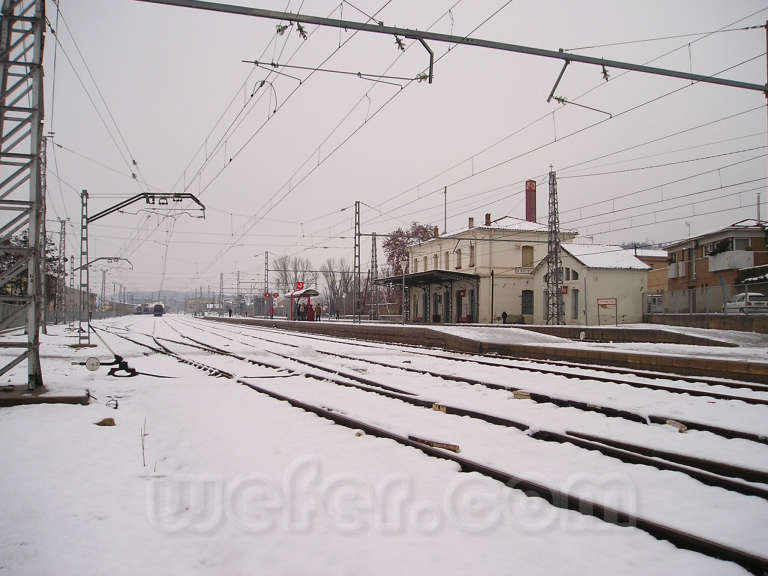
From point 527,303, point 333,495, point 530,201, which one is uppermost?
point 530,201

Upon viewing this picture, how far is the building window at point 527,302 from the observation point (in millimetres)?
48475

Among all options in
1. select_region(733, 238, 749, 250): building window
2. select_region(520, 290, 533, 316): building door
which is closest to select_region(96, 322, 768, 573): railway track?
select_region(733, 238, 749, 250): building window

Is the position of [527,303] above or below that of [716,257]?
below

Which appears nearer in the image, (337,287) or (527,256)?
(527,256)

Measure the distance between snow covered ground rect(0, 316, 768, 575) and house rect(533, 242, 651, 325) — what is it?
3251cm

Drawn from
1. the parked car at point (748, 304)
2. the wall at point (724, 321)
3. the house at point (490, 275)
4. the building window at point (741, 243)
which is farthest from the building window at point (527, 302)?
the parked car at point (748, 304)

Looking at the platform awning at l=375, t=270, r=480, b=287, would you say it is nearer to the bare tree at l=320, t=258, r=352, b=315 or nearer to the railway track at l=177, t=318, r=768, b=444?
the bare tree at l=320, t=258, r=352, b=315

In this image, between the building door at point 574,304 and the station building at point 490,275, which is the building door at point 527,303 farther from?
the building door at point 574,304

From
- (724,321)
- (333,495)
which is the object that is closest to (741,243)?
(724,321)

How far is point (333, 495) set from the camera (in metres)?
4.61

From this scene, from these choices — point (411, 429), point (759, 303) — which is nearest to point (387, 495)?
point (411, 429)

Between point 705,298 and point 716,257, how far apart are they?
13.9 metres

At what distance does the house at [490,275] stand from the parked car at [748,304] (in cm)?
1950

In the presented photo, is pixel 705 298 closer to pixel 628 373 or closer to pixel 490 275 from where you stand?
pixel 628 373
